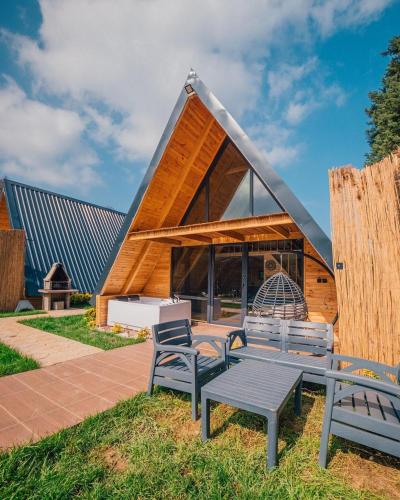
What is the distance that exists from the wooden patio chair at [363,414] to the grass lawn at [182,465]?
11.1 inches

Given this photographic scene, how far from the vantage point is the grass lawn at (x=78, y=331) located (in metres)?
5.88

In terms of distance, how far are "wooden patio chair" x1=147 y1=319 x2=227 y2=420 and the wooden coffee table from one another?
0.40 m

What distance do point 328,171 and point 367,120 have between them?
61.0 feet

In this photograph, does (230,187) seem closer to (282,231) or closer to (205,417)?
(282,231)

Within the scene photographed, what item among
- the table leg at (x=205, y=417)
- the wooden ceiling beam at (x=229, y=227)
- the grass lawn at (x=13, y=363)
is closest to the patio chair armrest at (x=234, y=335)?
the table leg at (x=205, y=417)

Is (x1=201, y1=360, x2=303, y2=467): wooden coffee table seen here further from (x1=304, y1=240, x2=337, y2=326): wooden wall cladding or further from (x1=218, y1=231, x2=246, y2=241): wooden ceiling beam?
(x1=218, y1=231, x2=246, y2=241): wooden ceiling beam

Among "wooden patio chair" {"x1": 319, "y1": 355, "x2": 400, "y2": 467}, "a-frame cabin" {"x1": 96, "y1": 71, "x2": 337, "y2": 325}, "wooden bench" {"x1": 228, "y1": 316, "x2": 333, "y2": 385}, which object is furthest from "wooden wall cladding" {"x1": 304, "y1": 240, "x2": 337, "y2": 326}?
"wooden patio chair" {"x1": 319, "y1": 355, "x2": 400, "y2": 467}

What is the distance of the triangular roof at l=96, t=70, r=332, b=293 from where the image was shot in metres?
4.48

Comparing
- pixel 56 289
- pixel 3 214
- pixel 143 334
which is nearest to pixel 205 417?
pixel 143 334

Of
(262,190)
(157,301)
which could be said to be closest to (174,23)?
(262,190)

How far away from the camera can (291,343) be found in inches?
156

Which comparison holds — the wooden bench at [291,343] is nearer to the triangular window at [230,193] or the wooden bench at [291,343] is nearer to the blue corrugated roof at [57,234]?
the triangular window at [230,193]

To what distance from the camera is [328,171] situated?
13.8ft

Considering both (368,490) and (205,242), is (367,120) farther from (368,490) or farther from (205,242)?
(368,490)
